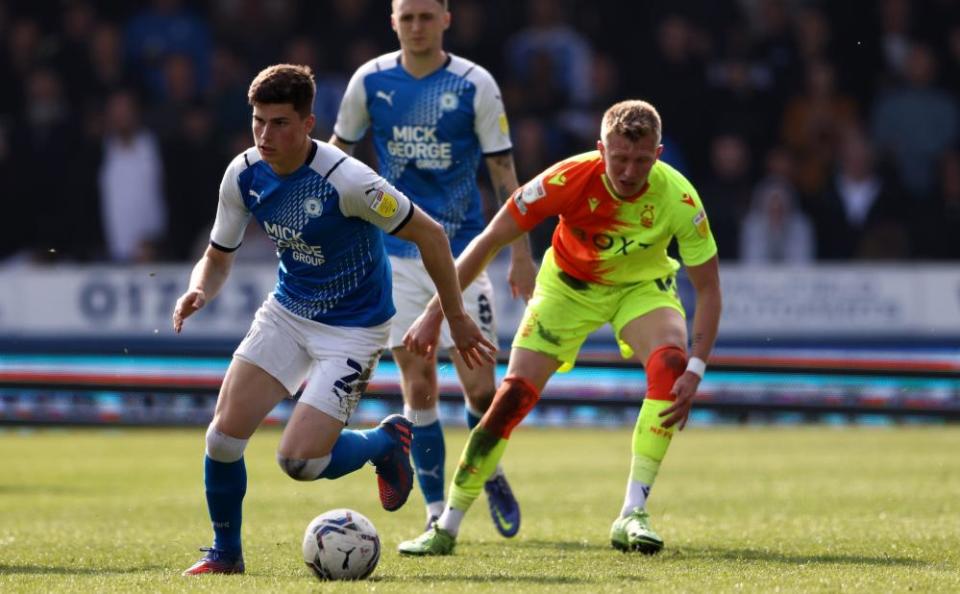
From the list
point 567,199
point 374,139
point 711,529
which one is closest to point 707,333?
point 567,199

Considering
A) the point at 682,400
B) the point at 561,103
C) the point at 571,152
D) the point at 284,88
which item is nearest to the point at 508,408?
the point at 682,400

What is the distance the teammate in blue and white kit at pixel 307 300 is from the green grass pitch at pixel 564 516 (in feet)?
1.54

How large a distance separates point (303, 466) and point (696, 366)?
185 centimetres

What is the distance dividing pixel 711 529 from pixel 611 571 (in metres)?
2.06

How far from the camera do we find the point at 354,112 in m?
8.93

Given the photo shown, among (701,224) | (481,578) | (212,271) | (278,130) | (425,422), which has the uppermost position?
(278,130)

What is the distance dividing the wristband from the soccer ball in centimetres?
172

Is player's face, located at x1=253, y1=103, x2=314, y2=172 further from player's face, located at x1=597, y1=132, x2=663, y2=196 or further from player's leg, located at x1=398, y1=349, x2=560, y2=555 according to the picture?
player's leg, located at x1=398, y1=349, x2=560, y2=555

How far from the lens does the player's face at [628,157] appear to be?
757 cm

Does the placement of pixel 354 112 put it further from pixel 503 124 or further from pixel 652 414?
pixel 652 414

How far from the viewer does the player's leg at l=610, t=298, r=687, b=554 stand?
310 inches

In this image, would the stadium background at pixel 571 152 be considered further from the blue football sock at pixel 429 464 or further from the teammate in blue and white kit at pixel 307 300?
the teammate in blue and white kit at pixel 307 300

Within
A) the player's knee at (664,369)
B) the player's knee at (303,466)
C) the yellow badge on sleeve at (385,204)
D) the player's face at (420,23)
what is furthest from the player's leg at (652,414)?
the player's face at (420,23)

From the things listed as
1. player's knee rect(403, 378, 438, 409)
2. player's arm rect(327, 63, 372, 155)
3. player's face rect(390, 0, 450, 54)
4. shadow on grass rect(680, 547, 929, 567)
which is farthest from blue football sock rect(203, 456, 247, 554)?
player's face rect(390, 0, 450, 54)
